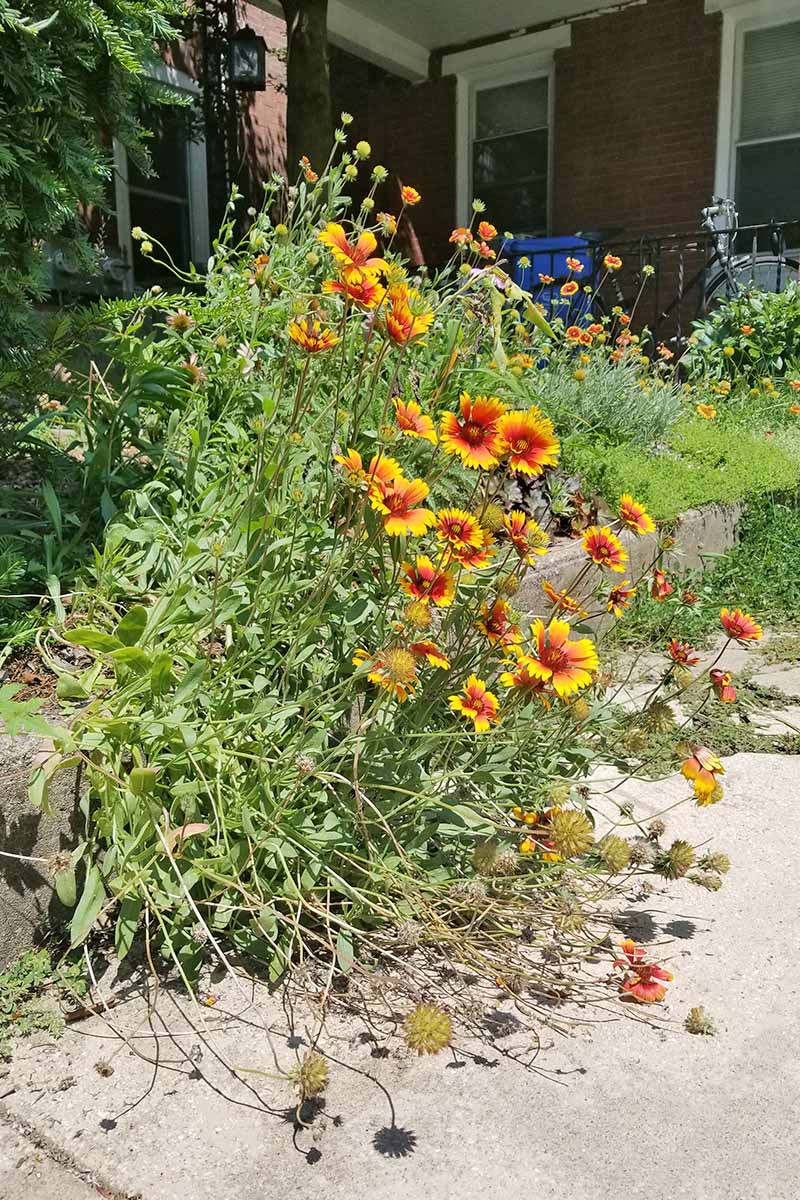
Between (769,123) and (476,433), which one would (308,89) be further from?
(476,433)

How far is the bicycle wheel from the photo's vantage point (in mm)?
8023

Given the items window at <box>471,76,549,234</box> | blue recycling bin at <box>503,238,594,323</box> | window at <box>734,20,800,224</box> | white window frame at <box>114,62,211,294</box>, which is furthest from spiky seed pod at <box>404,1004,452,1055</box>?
window at <box>471,76,549,234</box>

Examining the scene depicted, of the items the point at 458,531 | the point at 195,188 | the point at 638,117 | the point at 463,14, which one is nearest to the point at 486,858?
the point at 458,531

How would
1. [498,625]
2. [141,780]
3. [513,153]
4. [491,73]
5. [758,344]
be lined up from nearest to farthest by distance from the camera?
1. [141,780]
2. [498,625]
3. [758,344]
4. [491,73]
5. [513,153]

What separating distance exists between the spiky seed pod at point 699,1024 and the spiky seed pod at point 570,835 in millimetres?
310

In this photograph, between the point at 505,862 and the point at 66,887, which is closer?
the point at 66,887

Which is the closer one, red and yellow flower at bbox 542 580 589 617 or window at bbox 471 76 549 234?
red and yellow flower at bbox 542 580 589 617

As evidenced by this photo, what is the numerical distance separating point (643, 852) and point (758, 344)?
6.22 metres

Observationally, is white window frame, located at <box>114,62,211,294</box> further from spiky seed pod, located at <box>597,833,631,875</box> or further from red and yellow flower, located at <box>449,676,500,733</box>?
spiky seed pod, located at <box>597,833,631,875</box>

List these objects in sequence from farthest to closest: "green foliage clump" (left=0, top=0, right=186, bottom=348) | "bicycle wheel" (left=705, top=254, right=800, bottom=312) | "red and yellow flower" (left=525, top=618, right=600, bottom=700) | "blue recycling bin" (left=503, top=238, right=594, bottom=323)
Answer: "blue recycling bin" (left=503, top=238, right=594, bottom=323)
"bicycle wheel" (left=705, top=254, right=800, bottom=312)
"green foliage clump" (left=0, top=0, right=186, bottom=348)
"red and yellow flower" (left=525, top=618, right=600, bottom=700)

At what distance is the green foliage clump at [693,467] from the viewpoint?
383cm

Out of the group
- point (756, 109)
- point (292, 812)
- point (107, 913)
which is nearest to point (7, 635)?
point (107, 913)

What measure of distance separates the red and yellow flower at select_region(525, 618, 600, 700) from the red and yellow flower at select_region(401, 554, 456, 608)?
0.16 meters

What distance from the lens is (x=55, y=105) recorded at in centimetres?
199
